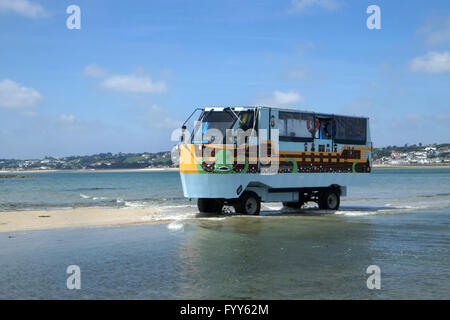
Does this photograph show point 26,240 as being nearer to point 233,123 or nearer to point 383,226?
point 233,123

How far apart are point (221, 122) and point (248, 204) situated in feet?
10.4

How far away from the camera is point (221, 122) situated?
1880 centimetres

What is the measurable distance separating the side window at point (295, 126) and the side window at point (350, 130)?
1.69 metres

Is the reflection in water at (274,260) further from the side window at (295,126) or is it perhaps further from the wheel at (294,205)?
the wheel at (294,205)

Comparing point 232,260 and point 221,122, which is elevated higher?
point 221,122

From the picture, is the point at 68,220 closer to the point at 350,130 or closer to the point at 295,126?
the point at 295,126

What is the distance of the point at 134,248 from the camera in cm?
1226

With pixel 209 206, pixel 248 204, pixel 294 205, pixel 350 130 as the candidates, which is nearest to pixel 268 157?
pixel 248 204

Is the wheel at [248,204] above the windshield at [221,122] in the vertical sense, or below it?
below

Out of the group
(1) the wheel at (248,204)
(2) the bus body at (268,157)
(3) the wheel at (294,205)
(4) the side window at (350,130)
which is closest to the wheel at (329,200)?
(2) the bus body at (268,157)

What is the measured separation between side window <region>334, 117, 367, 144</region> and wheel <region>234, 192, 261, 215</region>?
4957 millimetres

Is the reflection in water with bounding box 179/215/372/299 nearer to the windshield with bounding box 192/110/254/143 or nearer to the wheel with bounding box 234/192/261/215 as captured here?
the wheel with bounding box 234/192/261/215

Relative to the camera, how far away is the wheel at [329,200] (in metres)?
22.5
